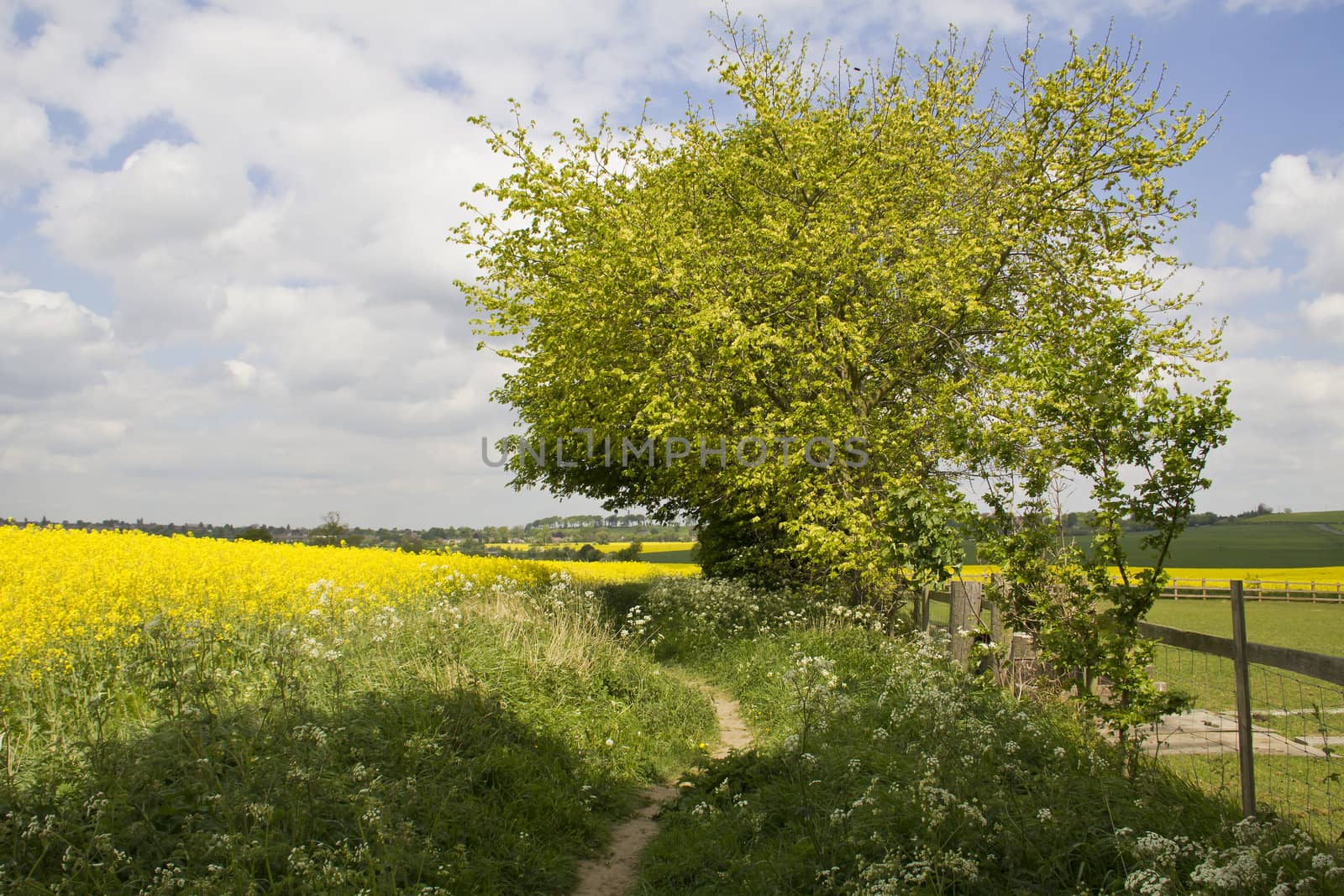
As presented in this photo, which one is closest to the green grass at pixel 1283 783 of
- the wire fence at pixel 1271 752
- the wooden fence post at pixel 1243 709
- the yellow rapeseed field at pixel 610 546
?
the wire fence at pixel 1271 752

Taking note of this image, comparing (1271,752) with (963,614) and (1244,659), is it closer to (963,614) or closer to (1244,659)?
(963,614)

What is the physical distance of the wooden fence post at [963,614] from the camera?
32.6 feet

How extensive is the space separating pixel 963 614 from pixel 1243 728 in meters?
5.16

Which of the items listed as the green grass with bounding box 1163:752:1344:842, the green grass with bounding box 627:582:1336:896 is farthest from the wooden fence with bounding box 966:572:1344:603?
the green grass with bounding box 627:582:1336:896

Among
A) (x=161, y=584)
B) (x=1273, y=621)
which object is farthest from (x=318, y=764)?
(x=1273, y=621)

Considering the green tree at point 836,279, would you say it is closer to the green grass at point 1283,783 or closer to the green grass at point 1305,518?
the green grass at point 1283,783

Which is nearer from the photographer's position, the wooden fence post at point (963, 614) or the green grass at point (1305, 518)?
the wooden fence post at point (963, 614)

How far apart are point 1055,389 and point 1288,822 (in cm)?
344

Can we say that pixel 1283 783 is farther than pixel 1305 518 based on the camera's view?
No

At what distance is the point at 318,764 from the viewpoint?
17.3ft

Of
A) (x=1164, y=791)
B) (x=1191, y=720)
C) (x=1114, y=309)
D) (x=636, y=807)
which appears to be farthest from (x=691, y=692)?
(x=1114, y=309)

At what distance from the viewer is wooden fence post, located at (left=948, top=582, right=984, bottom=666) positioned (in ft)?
32.6

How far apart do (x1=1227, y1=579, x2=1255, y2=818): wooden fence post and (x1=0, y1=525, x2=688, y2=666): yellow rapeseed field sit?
6.88 metres

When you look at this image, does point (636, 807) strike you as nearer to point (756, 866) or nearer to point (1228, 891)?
point (756, 866)
